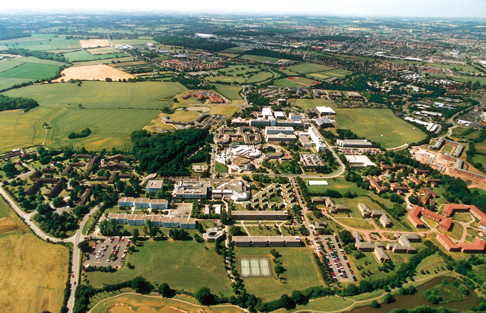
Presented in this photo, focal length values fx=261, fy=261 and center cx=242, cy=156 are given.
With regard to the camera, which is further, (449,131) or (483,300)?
(449,131)

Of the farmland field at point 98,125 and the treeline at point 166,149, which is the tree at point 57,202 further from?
the farmland field at point 98,125

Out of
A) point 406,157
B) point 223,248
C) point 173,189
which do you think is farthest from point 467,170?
point 173,189

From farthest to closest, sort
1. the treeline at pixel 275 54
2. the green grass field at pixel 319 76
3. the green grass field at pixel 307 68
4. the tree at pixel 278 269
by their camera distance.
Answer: the treeline at pixel 275 54 → the green grass field at pixel 307 68 → the green grass field at pixel 319 76 → the tree at pixel 278 269

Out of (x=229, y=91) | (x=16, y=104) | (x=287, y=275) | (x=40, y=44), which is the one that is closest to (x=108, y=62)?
(x=16, y=104)

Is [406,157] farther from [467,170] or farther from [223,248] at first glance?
[223,248]

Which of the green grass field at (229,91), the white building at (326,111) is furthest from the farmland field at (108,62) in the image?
the white building at (326,111)
